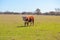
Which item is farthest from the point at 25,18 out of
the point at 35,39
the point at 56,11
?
the point at 56,11

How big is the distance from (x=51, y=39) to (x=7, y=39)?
3161mm

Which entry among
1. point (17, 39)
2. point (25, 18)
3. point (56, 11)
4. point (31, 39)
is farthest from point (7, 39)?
point (56, 11)

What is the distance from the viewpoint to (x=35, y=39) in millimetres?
13000

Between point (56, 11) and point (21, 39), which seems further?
point (56, 11)

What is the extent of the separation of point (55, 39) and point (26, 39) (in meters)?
2.12

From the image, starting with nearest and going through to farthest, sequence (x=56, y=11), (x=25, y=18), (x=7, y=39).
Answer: (x=7, y=39) < (x=25, y=18) < (x=56, y=11)

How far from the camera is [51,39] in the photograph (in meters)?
13.1

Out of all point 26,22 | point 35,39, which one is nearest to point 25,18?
point 26,22

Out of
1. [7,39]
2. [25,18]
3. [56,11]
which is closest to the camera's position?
[7,39]

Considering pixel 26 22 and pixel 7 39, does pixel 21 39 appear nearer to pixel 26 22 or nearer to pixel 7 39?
pixel 7 39

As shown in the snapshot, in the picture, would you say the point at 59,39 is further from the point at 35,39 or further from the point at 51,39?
the point at 35,39

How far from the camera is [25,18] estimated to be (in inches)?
928

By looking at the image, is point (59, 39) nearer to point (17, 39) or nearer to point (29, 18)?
point (17, 39)

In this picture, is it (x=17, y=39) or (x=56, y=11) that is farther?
(x=56, y=11)
